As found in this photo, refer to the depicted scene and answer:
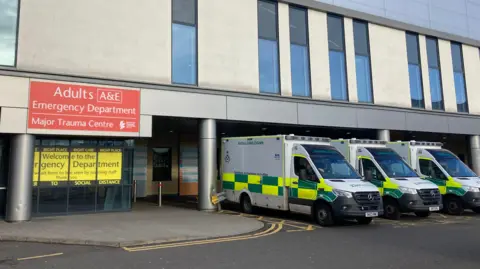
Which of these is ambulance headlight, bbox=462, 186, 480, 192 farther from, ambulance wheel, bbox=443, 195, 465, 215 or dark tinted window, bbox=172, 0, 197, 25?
dark tinted window, bbox=172, 0, 197, 25

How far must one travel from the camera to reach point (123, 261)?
7.27 meters

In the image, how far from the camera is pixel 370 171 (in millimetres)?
14234

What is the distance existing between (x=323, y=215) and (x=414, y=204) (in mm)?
3413

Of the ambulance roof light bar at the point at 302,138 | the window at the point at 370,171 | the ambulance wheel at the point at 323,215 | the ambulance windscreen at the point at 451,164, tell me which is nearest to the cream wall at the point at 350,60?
the ambulance windscreen at the point at 451,164

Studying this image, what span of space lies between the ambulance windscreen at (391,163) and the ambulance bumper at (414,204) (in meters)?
1.00

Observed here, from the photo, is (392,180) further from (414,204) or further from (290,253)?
(290,253)

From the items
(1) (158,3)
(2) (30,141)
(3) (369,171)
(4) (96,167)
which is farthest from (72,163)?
(3) (369,171)

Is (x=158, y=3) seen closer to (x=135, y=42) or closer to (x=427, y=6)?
(x=135, y=42)

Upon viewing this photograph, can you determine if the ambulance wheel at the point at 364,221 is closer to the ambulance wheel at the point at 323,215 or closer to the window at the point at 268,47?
the ambulance wheel at the point at 323,215

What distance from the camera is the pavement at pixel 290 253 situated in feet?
22.9

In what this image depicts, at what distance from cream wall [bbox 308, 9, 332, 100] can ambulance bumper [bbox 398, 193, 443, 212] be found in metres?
6.34

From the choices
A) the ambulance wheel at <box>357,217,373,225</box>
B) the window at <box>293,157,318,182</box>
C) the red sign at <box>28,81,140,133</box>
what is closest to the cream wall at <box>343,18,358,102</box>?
the window at <box>293,157,318,182</box>

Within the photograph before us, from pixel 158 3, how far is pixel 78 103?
481 cm

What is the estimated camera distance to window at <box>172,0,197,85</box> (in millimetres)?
14959
